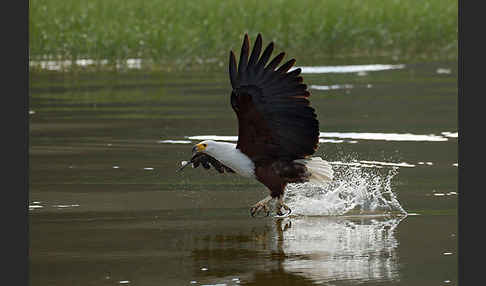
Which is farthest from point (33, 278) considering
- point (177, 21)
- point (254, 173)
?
point (177, 21)

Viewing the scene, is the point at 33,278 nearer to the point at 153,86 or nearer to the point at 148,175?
the point at 148,175

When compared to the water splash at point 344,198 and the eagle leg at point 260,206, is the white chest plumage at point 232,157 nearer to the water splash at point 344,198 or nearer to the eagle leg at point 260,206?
the eagle leg at point 260,206

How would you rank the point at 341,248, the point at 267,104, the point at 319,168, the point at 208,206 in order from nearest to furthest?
the point at 341,248
the point at 267,104
the point at 319,168
the point at 208,206

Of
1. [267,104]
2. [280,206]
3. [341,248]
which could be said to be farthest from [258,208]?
[341,248]

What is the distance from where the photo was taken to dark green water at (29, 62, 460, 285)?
7.70 m

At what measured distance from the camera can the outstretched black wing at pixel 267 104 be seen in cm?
914

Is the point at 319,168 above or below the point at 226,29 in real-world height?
below

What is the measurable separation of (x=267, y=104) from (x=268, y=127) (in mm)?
186

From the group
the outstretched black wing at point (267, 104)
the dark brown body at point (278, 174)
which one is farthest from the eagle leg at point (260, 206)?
the outstretched black wing at point (267, 104)

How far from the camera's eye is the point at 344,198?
10.0 metres

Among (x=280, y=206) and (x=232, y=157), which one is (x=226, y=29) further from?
(x=232, y=157)

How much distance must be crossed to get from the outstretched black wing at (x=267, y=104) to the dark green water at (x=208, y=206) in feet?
1.96

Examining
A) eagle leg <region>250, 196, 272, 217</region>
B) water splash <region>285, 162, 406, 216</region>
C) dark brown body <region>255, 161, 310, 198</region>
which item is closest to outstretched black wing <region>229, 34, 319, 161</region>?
dark brown body <region>255, 161, 310, 198</region>

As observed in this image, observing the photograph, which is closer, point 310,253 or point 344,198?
point 310,253
